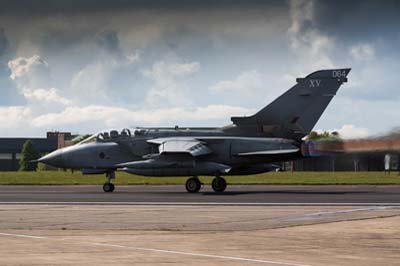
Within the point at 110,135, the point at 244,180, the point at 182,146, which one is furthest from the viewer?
the point at 244,180

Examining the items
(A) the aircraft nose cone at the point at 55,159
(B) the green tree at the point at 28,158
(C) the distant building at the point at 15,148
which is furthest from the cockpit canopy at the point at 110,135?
(C) the distant building at the point at 15,148

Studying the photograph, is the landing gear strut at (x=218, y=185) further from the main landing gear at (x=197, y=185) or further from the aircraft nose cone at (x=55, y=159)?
the aircraft nose cone at (x=55, y=159)

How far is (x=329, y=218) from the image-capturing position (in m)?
23.7

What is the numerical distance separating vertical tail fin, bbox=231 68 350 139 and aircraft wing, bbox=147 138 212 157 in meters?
2.61

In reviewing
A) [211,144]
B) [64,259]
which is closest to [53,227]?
[64,259]

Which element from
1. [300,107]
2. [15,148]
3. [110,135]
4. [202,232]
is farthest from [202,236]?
[15,148]

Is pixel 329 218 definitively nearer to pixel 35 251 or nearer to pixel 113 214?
pixel 113 214

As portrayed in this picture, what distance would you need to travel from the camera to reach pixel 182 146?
40875 mm

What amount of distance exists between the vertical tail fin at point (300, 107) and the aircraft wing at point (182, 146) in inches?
103

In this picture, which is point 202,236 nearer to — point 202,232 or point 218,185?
point 202,232

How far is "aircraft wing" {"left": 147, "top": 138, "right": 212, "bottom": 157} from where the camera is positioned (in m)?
40.4

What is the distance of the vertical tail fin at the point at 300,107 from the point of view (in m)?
40.9

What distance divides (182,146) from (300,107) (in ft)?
18.8

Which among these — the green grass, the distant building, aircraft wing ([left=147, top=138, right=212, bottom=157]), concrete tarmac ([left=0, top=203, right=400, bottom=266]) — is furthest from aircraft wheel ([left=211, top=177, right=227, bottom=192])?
the distant building
